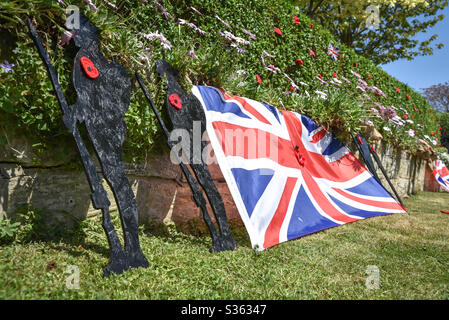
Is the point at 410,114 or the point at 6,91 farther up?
the point at 410,114

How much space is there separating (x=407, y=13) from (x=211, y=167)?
14014 millimetres

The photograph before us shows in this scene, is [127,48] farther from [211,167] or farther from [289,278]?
[289,278]

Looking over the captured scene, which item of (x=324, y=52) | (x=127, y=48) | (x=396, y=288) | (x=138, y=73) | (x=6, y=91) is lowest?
(x=396, y=288)

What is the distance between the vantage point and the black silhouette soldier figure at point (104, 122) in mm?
1630

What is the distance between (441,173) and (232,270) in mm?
8589

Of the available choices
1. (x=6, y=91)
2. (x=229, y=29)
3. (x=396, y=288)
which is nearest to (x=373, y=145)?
(x=229, y=29)

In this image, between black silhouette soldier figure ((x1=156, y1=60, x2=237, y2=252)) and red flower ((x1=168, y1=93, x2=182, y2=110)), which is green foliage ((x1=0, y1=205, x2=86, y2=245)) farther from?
red flower ((x1=168, y1=93, x2=182, y2=110))

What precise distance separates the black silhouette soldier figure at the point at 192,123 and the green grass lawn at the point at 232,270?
0.15 meters

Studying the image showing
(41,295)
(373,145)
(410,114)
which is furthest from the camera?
(410,114)

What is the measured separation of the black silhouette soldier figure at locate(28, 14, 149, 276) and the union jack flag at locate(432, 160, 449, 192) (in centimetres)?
843

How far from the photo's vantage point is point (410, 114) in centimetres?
756

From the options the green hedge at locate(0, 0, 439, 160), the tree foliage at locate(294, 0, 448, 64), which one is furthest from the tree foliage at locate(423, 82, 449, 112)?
the green hedge at locate(0, 0, 439, 160)

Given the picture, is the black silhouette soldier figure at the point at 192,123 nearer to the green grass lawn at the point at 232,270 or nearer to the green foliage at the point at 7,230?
the green grass lawn at the point at 232,270

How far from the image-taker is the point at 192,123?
252cm
